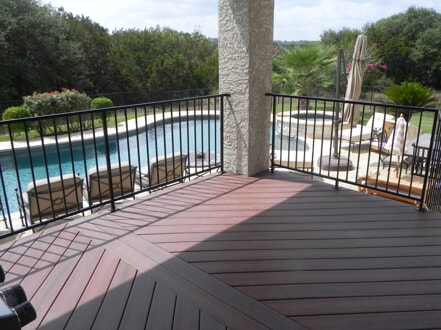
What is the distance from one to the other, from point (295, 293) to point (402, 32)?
29271 millimetres

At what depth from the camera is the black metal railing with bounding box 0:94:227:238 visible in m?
2.95

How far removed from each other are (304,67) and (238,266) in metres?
10.9

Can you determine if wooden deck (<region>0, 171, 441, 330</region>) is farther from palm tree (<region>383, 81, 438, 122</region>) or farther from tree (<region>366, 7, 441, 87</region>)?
tree (<region>366, 7, 441, 87</region>)

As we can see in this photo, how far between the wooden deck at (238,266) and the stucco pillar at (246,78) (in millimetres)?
789

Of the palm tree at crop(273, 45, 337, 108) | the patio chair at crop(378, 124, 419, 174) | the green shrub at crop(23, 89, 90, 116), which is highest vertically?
the palm tree at crop(273, 45, 337, 108)

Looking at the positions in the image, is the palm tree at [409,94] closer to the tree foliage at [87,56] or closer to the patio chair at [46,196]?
the patio chair at [46,196]

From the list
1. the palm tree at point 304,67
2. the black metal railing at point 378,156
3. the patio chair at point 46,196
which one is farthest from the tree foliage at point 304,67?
the patio chair at point 46,196

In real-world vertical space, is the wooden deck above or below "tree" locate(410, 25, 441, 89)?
below

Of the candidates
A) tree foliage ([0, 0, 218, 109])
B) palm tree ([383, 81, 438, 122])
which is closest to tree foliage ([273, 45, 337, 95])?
palm tree ([383, 81, 438, 122])

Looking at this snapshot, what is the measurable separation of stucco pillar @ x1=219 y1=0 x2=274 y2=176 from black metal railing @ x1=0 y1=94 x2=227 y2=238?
0.17 m

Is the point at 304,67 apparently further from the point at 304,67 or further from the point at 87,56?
the point at 87,56

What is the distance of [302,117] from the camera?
11484mm

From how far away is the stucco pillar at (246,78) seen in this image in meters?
3.51

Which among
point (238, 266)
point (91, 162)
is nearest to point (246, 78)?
point (238, 266)
